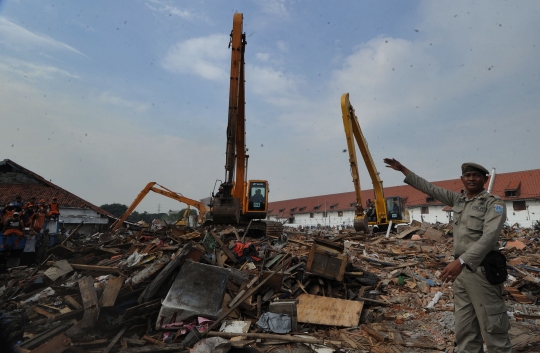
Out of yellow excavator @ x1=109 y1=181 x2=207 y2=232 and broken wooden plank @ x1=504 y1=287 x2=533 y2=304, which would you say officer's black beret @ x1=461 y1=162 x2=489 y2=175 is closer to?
broken wooden plank @ x1=504 y1=287 x2=533 y2=304

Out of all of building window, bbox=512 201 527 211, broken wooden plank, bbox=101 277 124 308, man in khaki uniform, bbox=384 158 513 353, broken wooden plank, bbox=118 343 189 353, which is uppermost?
building window, bbox=512 201 527 211

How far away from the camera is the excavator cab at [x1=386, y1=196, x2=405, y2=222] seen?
18.4m

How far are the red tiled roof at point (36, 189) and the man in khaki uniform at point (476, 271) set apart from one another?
1111 inches

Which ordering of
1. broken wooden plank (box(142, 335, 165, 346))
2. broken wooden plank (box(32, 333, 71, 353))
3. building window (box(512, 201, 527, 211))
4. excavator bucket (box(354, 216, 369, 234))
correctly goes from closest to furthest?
broken wooden plank (box(32, 333, 71, 353)) < broken wooden plank (box(142, 335, 165, 346)) < excavator bucket (box(354, 216, 369, 234)) < building window (box(512, 201, 527, 211))

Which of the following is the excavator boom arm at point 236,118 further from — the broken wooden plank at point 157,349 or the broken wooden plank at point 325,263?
the broken wooden plank at point 157,349

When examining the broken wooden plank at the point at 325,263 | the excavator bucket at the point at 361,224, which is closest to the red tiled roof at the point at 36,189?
the excavator bucket at the point at 361,224

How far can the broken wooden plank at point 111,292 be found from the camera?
542cm

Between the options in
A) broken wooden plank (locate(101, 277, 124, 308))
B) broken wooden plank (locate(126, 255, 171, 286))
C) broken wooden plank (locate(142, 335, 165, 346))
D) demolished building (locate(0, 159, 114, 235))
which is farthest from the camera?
demolished building (locate(0, 159, 114, 235))

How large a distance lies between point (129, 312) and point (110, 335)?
15.7 inches

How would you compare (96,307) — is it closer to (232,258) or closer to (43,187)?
(232,258)

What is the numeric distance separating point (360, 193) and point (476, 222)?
1337 cm

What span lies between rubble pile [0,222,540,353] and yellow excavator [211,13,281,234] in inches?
85.4

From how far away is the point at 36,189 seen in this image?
25594 mm

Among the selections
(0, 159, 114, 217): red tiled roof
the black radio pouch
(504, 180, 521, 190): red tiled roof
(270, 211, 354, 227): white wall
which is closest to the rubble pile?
the black radio pouch
